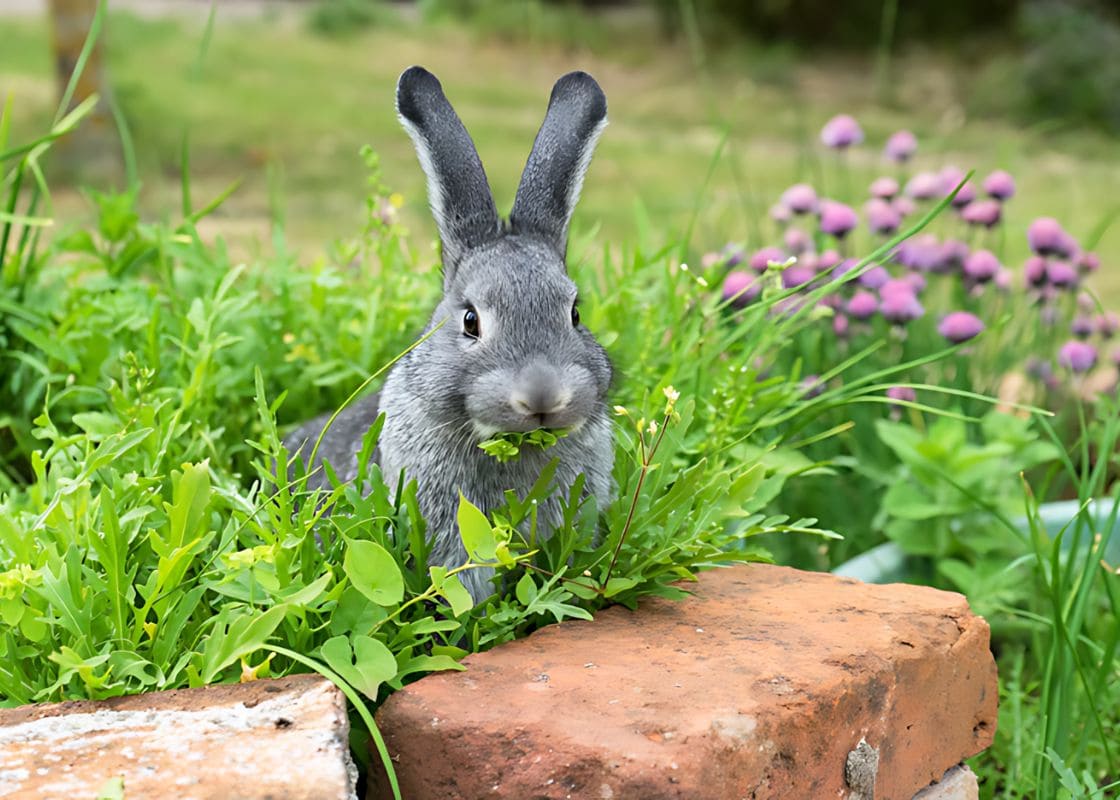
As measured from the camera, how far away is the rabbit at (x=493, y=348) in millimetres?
2607

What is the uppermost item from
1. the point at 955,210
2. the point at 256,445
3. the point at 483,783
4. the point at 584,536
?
the point at 955,210

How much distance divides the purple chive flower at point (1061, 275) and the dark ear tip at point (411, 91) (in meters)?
2.31

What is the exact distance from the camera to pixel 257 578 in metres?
2.41

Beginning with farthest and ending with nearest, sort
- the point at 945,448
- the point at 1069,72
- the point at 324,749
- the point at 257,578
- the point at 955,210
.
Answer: the point at 1069,72, the point at 955,210, the point at 945,448, the point at 257,578, the point at 324,749

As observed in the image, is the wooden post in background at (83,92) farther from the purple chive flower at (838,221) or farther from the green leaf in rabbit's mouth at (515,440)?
the green leaf in rabbit's mouth at (515,440)

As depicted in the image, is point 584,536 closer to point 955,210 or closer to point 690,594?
point 690,594

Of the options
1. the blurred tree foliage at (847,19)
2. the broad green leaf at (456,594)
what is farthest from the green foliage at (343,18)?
the broad green leaf at (456,594)

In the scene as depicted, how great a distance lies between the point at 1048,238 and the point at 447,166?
7.36 ft

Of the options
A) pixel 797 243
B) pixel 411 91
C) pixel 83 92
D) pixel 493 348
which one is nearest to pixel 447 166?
pixel 411 91

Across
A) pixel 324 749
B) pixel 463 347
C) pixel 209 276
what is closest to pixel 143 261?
pixel 209 276

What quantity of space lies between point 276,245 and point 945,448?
220 centimetres

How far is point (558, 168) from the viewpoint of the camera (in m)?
2.97

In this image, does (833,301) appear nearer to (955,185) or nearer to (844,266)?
(844,266)

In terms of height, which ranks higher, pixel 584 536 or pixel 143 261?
pixel 143 261
